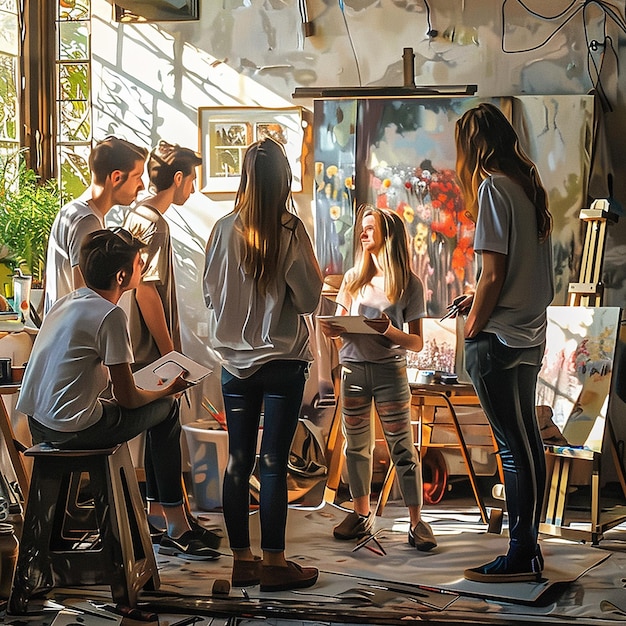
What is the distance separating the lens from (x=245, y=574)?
11.7 ft

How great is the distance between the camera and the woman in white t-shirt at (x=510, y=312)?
3.55 m

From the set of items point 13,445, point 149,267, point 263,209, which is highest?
point 263,209

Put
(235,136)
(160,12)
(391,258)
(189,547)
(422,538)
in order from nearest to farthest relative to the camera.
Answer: (189,547), (422,538), (391,258), (160,12), (235,136)

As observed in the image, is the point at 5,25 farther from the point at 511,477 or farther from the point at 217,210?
the point at 511,477

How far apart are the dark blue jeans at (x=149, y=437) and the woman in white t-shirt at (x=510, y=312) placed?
1.27 metres

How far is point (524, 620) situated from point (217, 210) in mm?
3068

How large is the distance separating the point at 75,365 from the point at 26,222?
1991 mm

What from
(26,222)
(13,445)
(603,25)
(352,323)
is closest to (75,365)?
(13,445)

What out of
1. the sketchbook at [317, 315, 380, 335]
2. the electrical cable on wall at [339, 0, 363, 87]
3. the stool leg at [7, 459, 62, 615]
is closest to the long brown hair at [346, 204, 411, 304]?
the sketchbook at [317, 315, 380, 335]

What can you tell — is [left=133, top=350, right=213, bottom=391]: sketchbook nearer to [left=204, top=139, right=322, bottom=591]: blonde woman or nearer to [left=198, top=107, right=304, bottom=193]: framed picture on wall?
[left=204, top=139, right=322, bottom=591]: blonde woman

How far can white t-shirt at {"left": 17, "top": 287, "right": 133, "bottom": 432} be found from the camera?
3287 millimetres

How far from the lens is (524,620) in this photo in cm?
320

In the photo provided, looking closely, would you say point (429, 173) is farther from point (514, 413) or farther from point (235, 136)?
point (514, 413)

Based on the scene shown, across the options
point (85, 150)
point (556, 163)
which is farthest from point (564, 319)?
point (85, 150)
